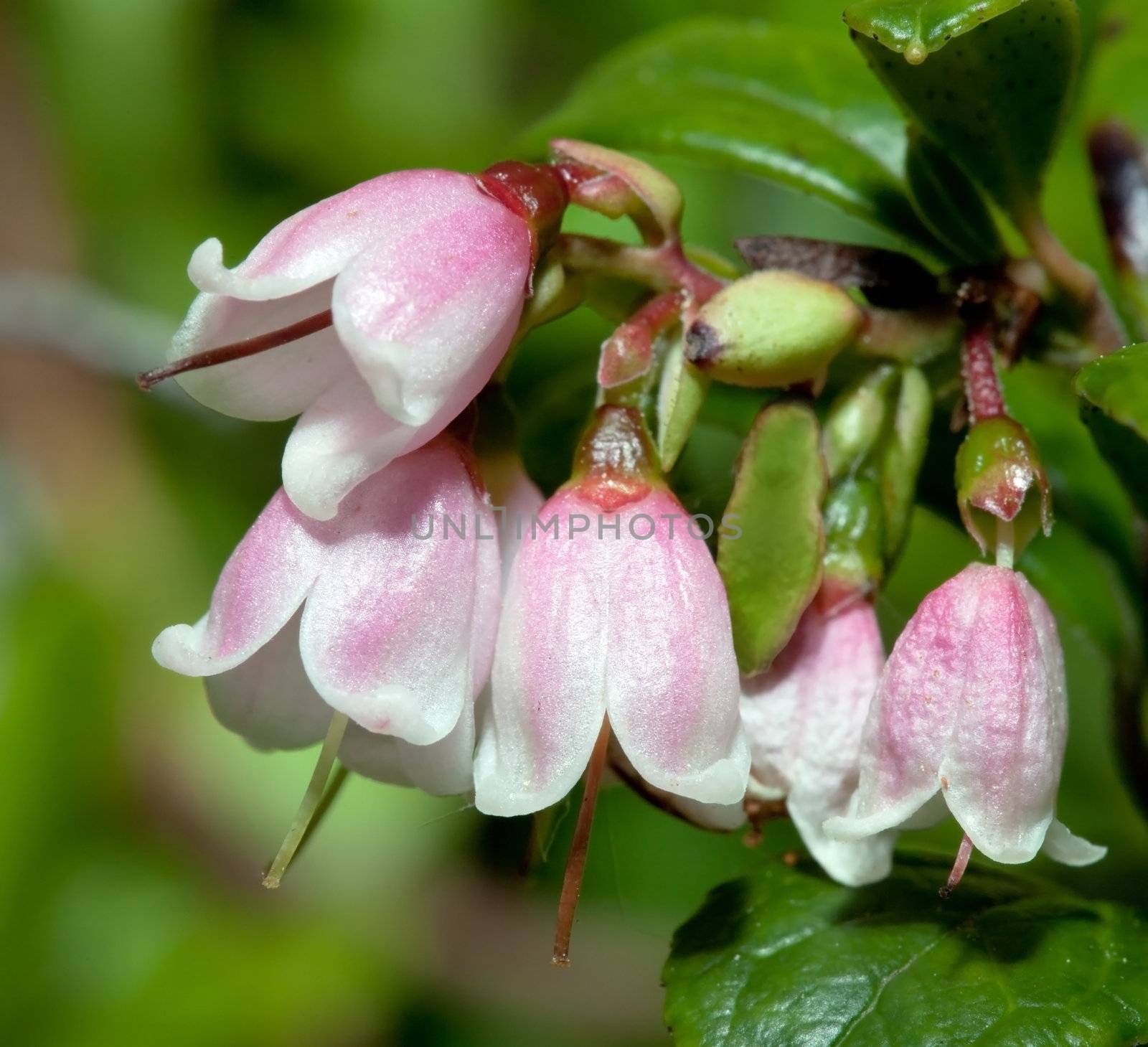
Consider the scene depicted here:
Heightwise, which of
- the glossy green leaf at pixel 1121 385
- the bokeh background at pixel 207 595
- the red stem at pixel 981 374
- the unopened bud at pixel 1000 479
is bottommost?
the bokeh background at pixel 207 595

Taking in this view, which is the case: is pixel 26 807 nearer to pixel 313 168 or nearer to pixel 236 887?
pixel 236 887

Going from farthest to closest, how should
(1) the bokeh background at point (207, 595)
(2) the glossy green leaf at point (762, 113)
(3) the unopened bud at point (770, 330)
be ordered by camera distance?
(1) the bokeh background at point (207, 595)
(2) the glossy green leaf at point (762, 113)
(3) the unopened bud at point (770, 330)

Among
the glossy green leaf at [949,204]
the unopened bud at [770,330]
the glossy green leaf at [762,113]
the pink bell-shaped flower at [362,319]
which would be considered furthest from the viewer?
the glossy green leaf at [762,113]

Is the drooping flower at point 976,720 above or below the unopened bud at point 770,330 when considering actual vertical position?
below

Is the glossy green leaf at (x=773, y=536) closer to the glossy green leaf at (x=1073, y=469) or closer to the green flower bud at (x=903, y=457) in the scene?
the green flower bud at (x=903, y=457)

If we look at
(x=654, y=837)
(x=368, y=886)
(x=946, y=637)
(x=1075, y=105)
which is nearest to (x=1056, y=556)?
(x=946, y=637)

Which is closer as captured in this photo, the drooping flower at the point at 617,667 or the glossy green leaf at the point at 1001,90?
the drooping flower at the point at 617,667

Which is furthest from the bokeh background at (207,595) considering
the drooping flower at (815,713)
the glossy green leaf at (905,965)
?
the drooping flower at (815,713)

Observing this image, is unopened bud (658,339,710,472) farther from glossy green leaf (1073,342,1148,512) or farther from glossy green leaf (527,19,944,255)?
glossy green leaf (527,19,944,255)
